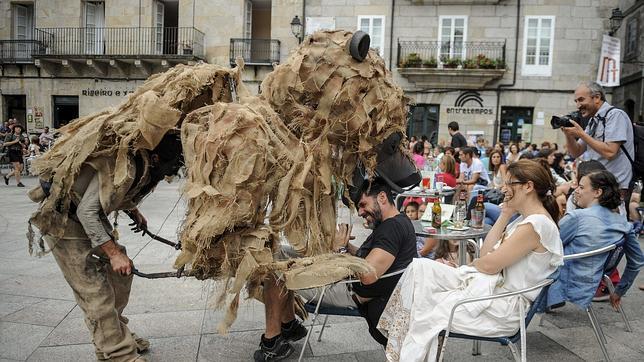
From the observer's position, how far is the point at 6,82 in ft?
68.4

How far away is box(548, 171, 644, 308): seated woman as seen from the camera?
332 cm

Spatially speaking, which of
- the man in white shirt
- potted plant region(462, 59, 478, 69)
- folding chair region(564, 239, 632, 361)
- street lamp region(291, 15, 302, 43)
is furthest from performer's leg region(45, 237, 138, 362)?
potted plant region(462, 59, 478, 69)

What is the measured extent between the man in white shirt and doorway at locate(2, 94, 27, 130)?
20.0 m

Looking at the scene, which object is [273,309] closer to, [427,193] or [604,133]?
[604,133]

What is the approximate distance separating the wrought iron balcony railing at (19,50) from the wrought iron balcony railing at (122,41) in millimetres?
318

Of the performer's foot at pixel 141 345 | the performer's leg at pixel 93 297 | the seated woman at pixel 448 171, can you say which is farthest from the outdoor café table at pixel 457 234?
the seated woman at pixel 448 171

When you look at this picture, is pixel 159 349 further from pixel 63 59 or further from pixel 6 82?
pixel 6 82

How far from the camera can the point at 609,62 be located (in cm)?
1589

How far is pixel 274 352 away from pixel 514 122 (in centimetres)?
1717

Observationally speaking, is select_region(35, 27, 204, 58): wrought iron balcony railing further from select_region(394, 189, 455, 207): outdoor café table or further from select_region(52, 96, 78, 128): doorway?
select_region(394, 189, 455, 207): outdoor café table

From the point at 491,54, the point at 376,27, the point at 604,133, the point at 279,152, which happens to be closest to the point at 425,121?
the point at 491,54

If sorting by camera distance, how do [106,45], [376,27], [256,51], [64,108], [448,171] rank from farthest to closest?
[64,108] < [106,45] < [256,51] < [376,27] < [448,171]

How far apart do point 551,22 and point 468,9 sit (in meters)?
3.06

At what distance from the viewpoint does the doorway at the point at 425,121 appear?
730 inches
